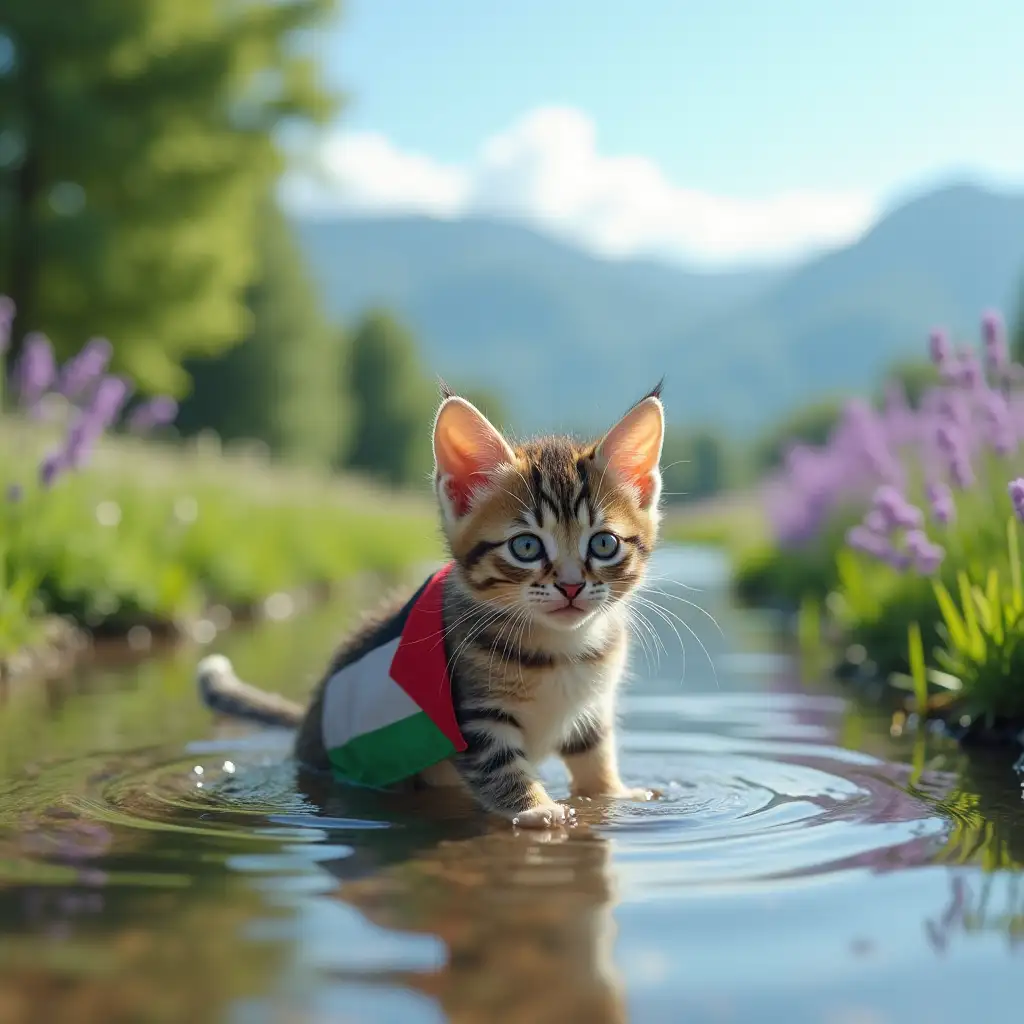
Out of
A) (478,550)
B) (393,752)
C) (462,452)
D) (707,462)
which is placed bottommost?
(393,752)

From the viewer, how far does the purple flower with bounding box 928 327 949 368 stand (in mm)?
5418

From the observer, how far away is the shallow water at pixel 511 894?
2.32m

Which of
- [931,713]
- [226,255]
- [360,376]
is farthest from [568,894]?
[360,376]

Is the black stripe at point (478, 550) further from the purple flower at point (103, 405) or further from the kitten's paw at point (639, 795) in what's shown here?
the purple flower at point (103, 405)

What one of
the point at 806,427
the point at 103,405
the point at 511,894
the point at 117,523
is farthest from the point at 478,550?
the point at 806,427

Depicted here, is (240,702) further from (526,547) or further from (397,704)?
(526,547)

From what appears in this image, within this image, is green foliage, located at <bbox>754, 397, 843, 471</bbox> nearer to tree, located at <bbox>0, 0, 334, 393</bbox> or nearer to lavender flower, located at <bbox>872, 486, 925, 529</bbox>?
tree, located at <bbox>0, 0, 334, 393</bbox>

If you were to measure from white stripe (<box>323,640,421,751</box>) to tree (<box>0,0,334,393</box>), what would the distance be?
15.4 meters

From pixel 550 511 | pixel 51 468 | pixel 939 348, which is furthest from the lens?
pixel 51 468

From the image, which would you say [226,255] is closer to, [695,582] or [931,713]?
[695,582]

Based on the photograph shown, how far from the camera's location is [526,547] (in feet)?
12.5

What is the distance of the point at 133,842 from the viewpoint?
344 centimetres

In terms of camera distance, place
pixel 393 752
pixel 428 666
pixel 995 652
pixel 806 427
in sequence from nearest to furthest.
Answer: pixel 428 666 → pixel 393 752 → pixel 995 652 → pixel 806 427

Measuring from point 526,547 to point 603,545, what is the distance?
0.24 metres
